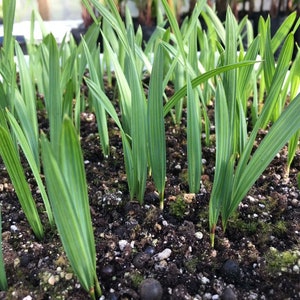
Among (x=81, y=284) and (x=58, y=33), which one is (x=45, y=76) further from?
(x=58, y=33)

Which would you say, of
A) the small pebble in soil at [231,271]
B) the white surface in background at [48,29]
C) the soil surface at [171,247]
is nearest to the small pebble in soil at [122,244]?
the soil surface at [171,247]

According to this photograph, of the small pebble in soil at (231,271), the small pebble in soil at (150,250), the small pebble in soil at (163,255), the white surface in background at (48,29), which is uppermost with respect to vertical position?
the white surface in background at (48,29)

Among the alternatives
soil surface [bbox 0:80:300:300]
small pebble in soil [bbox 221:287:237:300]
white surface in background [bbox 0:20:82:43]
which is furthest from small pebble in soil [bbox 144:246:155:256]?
white surface in background [bbox 0:20:82:43]

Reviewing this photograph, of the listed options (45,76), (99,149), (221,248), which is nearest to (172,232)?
(221,248)

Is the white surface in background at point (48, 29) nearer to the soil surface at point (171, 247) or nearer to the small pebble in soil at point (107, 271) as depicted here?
the soil surface at point (171, 247)

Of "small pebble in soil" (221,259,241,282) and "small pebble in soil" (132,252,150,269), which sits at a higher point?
"small pebble in soil" (132,252,150,269)

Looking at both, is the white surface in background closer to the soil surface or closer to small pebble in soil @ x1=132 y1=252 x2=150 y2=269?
the soil surface
